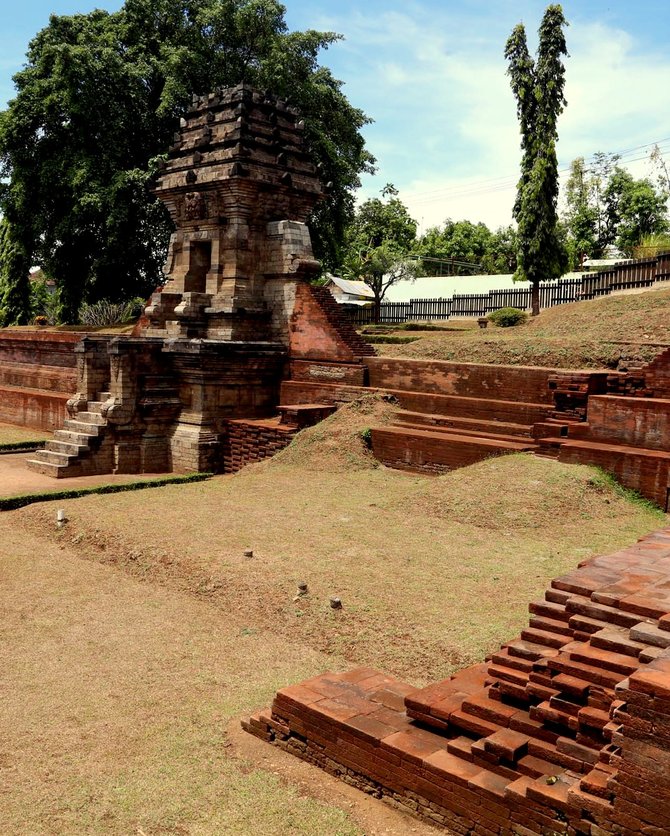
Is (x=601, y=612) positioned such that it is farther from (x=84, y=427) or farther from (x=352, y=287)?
(x=352, y=287)

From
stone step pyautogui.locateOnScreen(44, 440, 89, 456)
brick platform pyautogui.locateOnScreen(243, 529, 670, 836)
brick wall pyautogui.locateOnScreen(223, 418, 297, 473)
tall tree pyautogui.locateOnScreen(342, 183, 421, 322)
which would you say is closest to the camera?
brick platform pyautogui.locateOnScreen(243, 529, 670, 836)

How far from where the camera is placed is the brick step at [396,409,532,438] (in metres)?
10.6

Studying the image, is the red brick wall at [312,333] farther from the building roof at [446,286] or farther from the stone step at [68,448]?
the building roof at [446,286]

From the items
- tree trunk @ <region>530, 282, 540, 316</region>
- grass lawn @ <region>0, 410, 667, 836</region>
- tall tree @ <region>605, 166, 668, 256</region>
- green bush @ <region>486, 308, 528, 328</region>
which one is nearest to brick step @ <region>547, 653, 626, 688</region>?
grass lawn @ <region>0, 410, 667, 836</region>

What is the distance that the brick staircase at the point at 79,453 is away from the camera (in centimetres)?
1288

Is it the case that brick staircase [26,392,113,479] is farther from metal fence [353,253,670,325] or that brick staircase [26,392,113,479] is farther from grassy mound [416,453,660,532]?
metal fence [353,253,670,325]

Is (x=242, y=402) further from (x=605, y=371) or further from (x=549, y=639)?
(x=549, y=639)

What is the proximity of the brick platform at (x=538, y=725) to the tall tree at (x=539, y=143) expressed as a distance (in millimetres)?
19314

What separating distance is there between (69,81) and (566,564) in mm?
20574

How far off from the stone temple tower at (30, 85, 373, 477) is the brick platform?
827 centimetres

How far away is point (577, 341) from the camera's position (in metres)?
12.3

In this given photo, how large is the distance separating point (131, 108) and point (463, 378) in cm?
1672

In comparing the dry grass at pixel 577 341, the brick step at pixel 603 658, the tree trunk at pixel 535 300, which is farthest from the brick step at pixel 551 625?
the tree trunk at pixel 535 300

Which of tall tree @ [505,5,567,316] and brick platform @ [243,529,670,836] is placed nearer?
brick platform @ [243,529,670,836]
